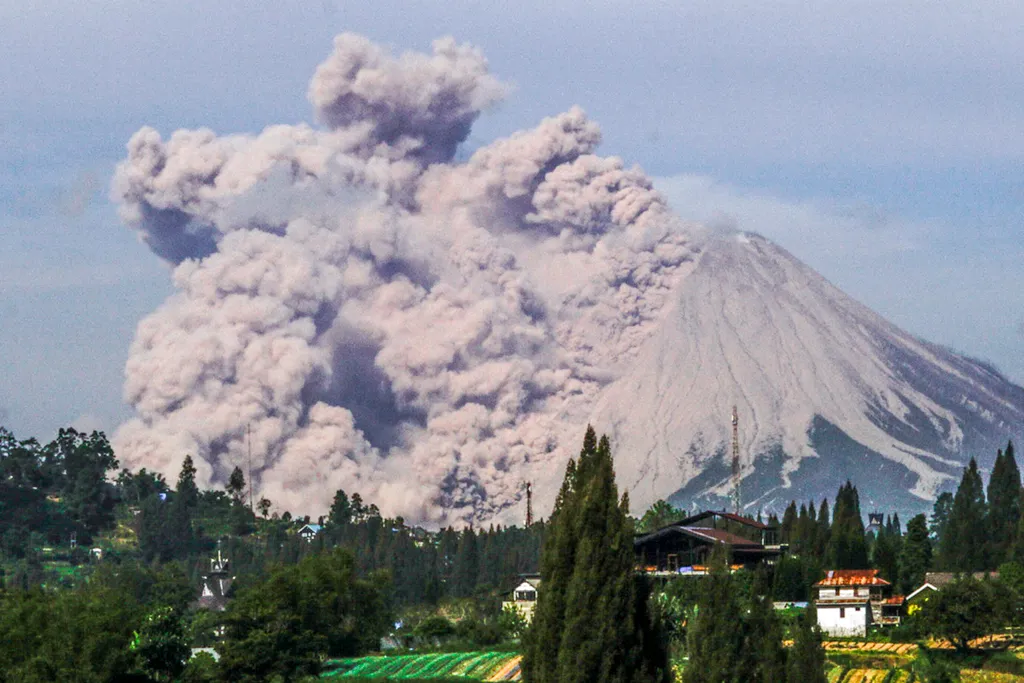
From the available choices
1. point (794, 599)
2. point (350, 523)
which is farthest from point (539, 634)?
point (350, 523)

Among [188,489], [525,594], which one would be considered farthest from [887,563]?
[188,489]

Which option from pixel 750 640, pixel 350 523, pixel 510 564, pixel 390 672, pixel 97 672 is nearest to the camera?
pixel 750 640

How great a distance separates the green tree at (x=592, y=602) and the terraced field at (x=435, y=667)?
2367 centimetres

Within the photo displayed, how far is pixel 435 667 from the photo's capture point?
78.9 m

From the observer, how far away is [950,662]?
74938 millimetres

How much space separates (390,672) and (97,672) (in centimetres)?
1217

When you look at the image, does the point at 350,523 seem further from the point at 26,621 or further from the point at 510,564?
the point at 26,621

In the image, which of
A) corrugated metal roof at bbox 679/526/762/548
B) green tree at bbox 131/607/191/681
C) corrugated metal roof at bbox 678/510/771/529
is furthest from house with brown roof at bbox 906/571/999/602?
green tree at bbox 131/607/191/681

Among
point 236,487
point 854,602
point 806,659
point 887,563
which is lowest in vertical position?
point 806,659

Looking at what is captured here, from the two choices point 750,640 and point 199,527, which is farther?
point 199,527

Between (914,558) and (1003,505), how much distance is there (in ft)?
39.9

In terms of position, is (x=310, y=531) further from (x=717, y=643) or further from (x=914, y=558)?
(x=717, y=643)

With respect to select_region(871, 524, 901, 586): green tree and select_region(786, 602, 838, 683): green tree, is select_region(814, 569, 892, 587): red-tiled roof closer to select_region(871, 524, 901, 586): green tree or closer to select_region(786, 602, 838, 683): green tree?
select_region(871, 524, 901, 586): green tree

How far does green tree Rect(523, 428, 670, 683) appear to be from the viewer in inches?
1907
